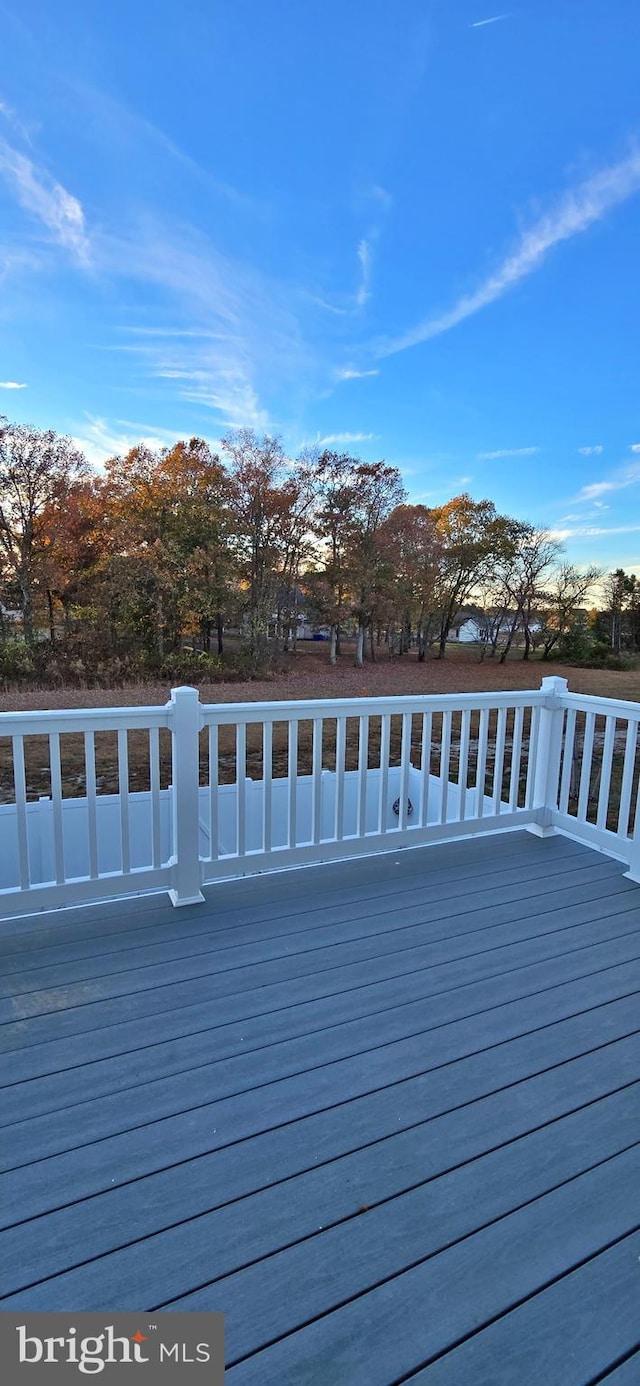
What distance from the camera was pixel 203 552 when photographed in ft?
43.9

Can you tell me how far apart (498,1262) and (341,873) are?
170cm

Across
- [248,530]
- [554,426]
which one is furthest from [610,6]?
[248,530]

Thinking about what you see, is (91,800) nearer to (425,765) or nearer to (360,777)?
(360,777)

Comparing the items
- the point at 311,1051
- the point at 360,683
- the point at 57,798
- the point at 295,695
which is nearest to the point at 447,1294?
the point at 311,1051

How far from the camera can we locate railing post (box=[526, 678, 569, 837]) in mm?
3146

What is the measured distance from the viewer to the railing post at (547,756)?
315 cm

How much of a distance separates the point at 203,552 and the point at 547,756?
1142cm

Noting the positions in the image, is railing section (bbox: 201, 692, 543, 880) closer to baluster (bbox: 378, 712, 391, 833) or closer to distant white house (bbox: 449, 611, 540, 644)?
baluster (bbox: 378, 712, 391, 833)

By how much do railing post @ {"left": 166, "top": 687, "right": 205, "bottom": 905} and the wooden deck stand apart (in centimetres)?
15

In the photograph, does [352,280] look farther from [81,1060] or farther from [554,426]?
[81,1060]

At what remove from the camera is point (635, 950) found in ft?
→ 6.97

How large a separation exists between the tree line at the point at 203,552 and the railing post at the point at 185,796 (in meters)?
9.89

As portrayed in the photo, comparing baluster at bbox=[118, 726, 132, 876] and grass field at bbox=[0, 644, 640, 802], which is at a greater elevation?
baluster at bbox=[118, 726, 132, 876]

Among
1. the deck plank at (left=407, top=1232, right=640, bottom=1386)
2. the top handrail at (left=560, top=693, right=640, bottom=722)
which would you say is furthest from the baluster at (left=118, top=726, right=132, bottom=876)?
the top handrail at (left=560, top=693, right=640, bottom=722)
